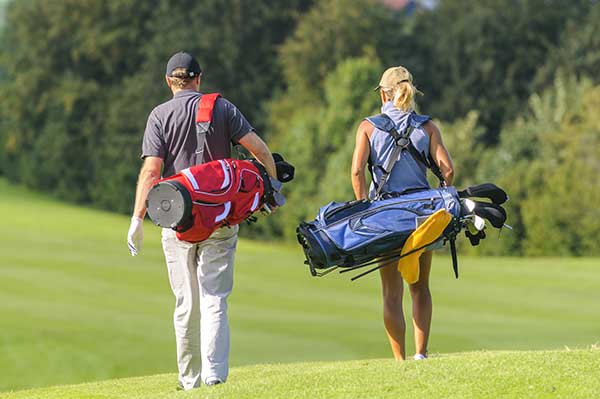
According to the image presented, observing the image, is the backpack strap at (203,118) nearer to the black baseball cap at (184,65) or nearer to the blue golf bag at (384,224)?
the black baseball cap at (184,65)

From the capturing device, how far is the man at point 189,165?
8.34 meters

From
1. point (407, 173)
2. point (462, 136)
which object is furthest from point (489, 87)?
point (407, 173)

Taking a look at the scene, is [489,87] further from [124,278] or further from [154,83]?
[124,278]

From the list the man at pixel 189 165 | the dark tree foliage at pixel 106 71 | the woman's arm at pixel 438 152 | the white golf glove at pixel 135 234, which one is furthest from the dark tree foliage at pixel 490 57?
the white golf glove at pixel 135 234

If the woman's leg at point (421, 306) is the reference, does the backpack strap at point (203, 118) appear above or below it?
above

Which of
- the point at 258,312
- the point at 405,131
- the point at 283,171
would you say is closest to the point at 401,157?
the point at 405,131

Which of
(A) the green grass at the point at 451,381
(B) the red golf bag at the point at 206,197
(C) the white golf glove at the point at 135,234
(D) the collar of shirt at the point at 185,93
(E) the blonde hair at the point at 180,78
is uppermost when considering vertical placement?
(E) the blonde hair at the point at 180,78

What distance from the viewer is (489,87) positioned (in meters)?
60.8

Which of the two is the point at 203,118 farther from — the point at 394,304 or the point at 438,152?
the point at 394,304

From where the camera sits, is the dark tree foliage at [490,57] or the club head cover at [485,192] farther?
the dark tree foliage at [490,57]

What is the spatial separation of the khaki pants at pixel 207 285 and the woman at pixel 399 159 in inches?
40.6

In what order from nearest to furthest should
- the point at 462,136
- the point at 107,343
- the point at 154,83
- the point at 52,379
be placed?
the point at 52,379 → the point at 107,343 → the point at 462,136 → the point at 154,83

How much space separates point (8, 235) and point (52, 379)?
2285cm

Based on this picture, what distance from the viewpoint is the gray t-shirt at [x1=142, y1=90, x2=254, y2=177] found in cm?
834
